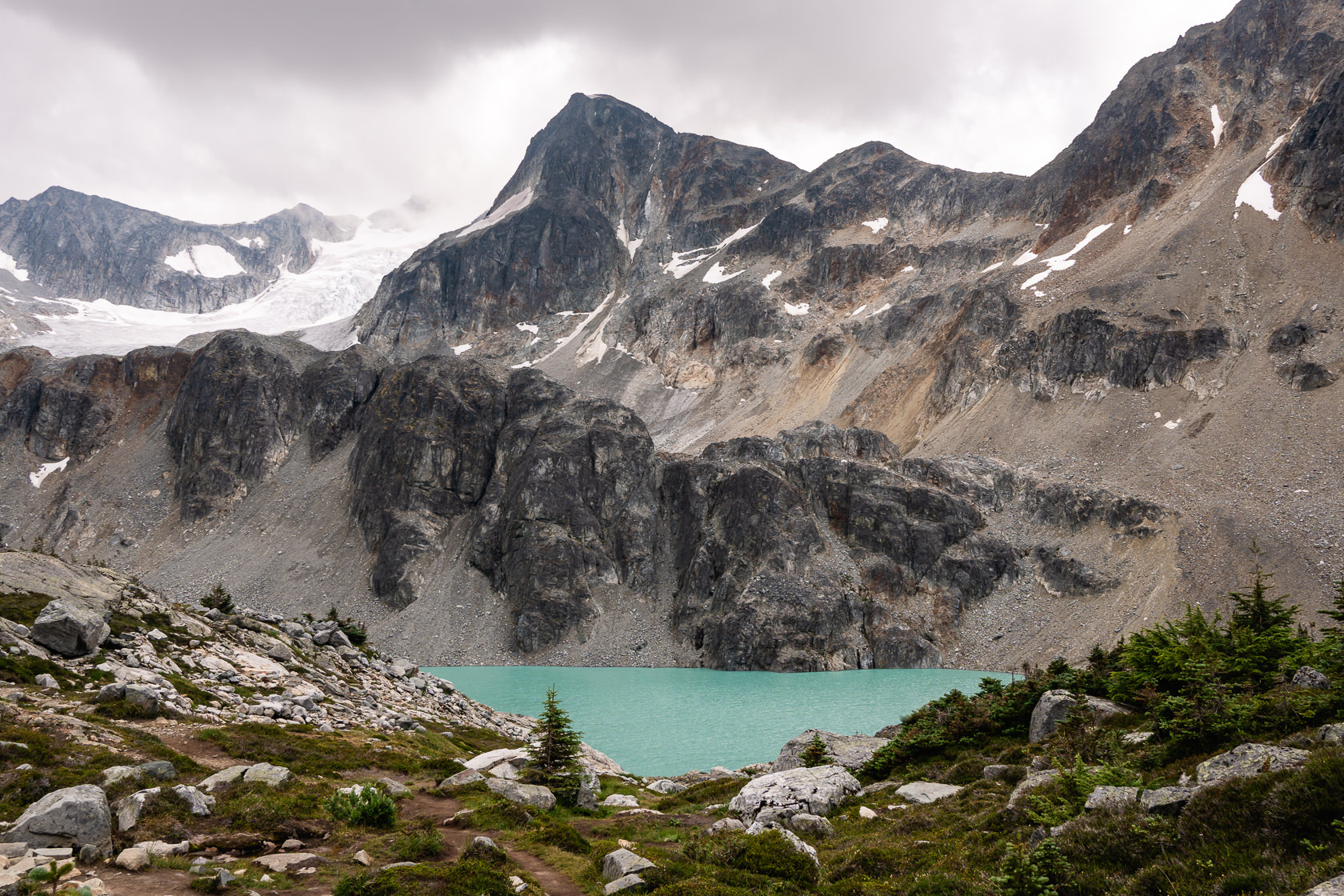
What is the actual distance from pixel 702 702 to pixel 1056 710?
154 feet

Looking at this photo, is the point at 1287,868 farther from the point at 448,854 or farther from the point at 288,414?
the point at 288,414

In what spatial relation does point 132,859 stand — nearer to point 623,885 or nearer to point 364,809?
point 364,809

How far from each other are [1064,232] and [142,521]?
19695 cm

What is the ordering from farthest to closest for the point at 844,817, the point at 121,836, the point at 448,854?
the point at 844,817
the point at 448,854
the point at 121,836

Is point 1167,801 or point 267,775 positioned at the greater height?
point 1167,801

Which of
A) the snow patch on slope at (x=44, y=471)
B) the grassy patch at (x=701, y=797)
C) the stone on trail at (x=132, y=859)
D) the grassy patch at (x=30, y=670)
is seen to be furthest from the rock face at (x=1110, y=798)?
the snow patch on slope at (x=44, y=471)

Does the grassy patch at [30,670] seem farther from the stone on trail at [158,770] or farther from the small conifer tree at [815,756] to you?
the small conifer tree at [815,756]

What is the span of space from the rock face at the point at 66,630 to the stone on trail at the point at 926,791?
28789 millimetres

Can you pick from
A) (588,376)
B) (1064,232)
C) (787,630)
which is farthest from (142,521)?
(1064,232)

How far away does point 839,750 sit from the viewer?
2627 cm

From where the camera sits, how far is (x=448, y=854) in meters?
13.2

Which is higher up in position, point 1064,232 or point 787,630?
point 1064,232

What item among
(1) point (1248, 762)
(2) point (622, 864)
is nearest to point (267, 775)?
(2) point (622, 864)

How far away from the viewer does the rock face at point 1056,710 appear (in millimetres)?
18969
